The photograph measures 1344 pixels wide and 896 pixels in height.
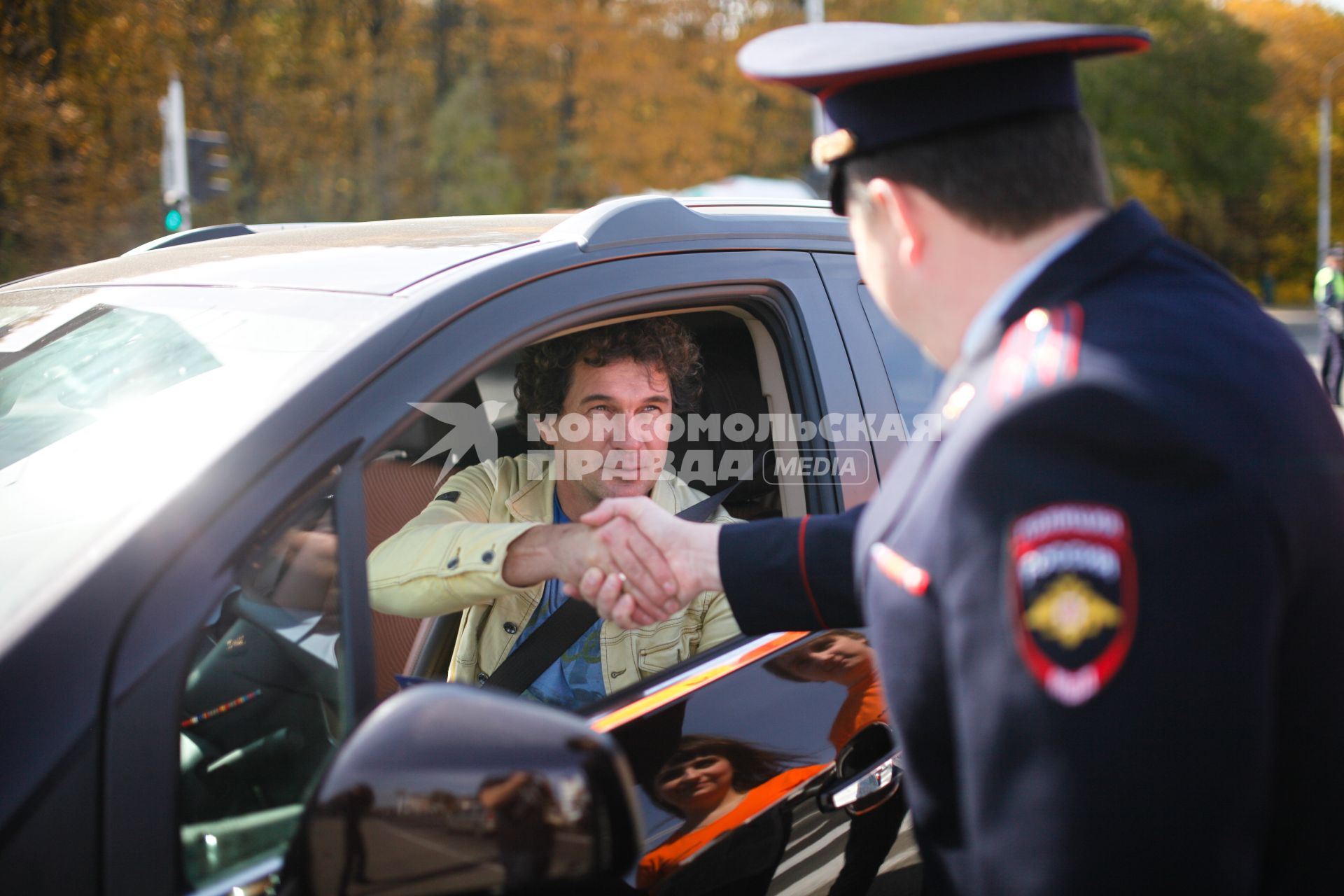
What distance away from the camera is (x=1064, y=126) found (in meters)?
1.15

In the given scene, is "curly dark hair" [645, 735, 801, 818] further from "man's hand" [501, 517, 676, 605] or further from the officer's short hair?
the officer's short hair

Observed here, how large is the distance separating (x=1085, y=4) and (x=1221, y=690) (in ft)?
123

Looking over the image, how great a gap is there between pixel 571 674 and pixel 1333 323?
556 inches

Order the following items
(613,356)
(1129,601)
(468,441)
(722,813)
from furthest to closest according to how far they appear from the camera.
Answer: (468,441) < (613,356) < (722,813) < (1129,601)

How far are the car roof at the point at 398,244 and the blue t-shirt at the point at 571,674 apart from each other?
72 cm

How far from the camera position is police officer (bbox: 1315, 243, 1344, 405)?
44.3ft

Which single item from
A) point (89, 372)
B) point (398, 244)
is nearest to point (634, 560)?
point (398, 244)

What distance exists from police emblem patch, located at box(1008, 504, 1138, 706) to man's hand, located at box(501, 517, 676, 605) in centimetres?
92

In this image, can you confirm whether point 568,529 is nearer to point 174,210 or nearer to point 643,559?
point 643,559

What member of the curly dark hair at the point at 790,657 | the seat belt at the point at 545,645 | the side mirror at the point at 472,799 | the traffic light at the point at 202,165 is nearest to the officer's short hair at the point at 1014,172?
the side mirror at the point at 472,799

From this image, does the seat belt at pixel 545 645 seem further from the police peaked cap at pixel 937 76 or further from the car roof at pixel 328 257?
the police peaked cap at pixel 937 76

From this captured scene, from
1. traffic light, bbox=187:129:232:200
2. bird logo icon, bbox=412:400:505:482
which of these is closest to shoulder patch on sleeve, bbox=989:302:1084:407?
bird logo icon, bbox=412:400:505:482

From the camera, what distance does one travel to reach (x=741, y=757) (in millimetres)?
1740

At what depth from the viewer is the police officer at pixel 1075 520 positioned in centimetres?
90
